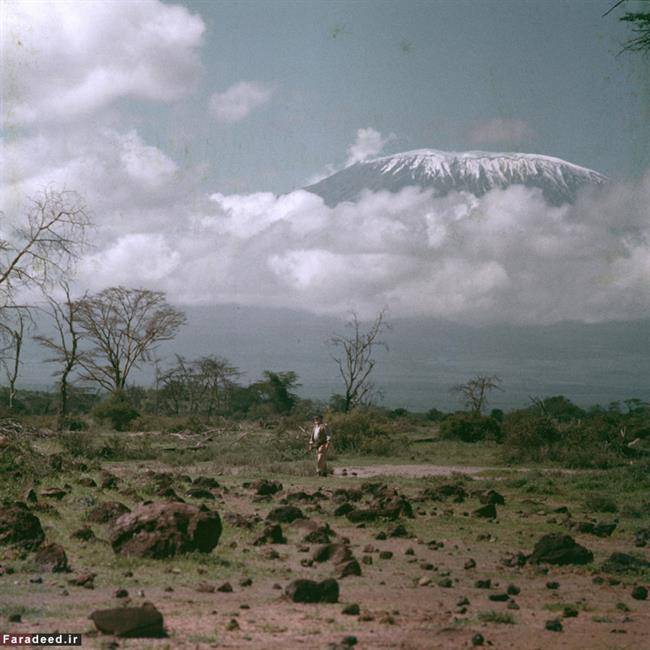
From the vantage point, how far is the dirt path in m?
23.0

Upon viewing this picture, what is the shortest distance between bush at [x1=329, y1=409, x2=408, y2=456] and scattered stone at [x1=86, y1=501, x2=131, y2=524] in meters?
19.0

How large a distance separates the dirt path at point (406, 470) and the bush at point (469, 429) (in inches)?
497

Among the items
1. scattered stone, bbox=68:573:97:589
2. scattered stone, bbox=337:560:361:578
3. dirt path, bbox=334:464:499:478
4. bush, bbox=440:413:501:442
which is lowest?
dirt path, bbox=334:464:499:478

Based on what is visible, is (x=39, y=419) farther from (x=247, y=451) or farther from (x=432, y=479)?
(x=432, y=479)

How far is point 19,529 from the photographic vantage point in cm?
1010

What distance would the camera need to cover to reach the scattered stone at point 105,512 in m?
12.2

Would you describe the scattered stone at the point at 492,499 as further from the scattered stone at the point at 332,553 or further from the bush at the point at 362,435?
the bush at the point at 362,435

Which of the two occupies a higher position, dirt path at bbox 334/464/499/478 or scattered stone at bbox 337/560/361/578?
scattered stone at bbox 337/560/361/578

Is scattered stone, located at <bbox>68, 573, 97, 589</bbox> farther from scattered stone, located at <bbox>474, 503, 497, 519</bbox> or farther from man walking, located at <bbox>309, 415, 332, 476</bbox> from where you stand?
man walking, located at <bbox>309, 415, 332, 476</bbox>

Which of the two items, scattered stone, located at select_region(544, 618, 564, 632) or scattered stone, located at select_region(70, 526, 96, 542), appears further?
scattered stone, located at select_region(70, 526, 96, 542)

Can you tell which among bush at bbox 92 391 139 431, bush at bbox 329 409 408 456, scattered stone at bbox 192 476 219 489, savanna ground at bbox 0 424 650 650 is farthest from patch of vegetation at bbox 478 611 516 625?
bush at bbox 92 391 139 431

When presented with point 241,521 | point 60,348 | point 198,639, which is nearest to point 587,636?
point 198,639

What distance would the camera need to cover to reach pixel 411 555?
10.7 m

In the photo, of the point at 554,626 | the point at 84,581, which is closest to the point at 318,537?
the point at 84,581
